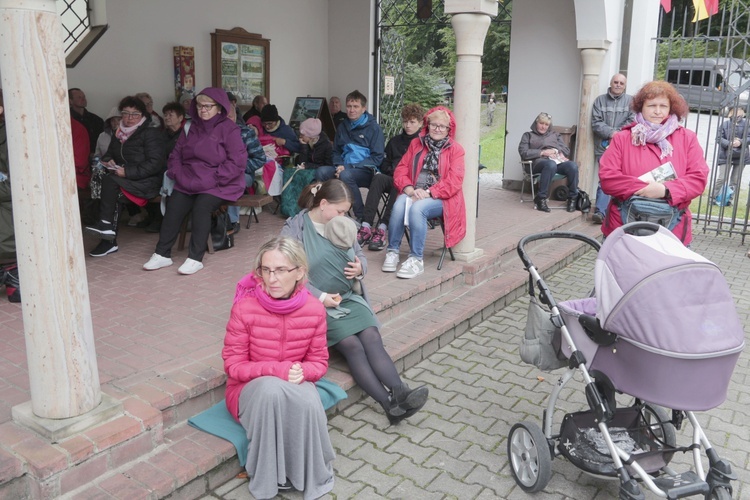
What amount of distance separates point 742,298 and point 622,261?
451cm

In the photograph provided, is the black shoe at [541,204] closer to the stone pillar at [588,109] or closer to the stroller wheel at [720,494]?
the stone pillar at [588,109]

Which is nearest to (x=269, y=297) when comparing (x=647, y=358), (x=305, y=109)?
(x=647, y=358)

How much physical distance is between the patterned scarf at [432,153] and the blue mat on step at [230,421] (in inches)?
113

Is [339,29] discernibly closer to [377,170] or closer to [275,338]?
[377,170]

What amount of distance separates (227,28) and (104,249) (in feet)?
14.7

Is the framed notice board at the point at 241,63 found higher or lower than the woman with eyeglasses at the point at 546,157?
higher

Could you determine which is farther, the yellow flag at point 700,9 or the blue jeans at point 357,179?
the yellow flag at point 700,9

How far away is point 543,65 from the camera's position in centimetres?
1013

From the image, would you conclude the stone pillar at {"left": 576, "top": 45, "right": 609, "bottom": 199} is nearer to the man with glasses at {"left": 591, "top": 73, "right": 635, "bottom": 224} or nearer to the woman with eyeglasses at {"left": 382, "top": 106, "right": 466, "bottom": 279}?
the man with glasses at {"left": 591, "top": 73, "right": 635, "bottom": 224}

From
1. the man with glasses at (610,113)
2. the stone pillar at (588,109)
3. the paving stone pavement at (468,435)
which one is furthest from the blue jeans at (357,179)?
the stone pillar at (588,109)

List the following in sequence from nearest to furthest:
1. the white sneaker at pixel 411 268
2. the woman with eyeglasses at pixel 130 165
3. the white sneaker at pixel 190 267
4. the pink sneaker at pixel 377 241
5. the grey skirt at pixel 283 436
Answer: the grey skirt at pixel 283 436 < the white sneaker at pixel 190 267 < the white sneaker at pixel 411 268 < the woman with eyeglasses at pixel 130 165 < the pink sneaker at pixel 377 241

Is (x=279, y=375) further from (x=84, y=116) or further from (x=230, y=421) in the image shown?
(x=84, y=116)

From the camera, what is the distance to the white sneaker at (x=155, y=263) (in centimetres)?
550

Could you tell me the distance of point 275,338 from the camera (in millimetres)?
3193
